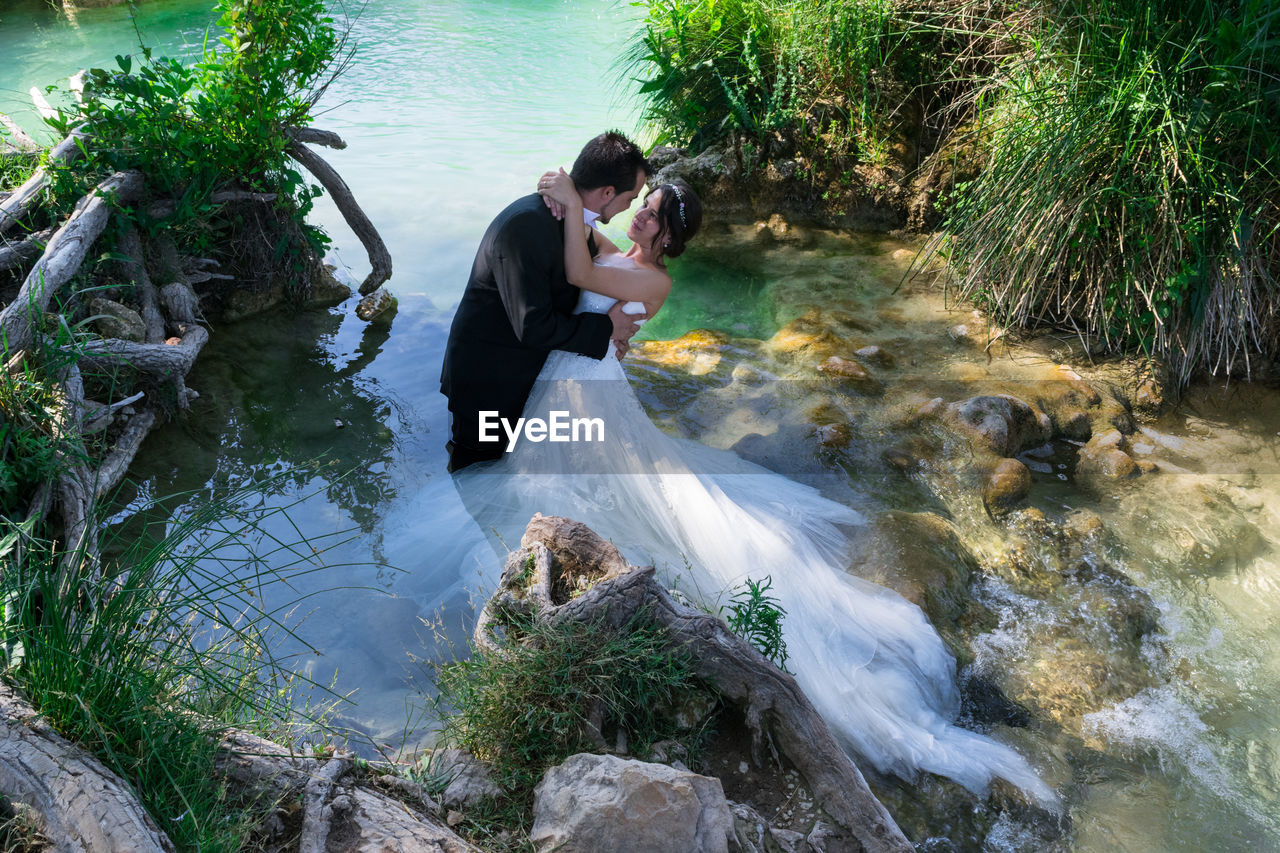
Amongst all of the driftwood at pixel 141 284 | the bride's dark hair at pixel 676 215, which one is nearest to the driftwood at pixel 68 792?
the bride's dark hair at pixel 676 215

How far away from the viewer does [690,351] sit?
5.55 m

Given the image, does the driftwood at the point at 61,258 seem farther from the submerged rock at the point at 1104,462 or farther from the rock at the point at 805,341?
the submerged rock at the point at 1104,462

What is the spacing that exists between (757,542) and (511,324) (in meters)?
1.51

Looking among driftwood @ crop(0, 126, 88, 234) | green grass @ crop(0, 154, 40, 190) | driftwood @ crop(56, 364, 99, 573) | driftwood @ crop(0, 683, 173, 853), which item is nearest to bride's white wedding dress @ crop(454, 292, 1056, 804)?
driftwood @ crop(56, 364, 99, 573)

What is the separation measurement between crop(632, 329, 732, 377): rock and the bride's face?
54.9 inches

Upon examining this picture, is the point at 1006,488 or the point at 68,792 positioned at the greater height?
the point at 68,792

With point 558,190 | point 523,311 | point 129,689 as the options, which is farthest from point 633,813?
point 558,190

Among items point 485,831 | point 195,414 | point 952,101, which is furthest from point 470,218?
point 485,831

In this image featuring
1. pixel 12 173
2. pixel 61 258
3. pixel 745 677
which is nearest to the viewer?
pixel 745 677

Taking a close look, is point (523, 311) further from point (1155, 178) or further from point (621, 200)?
point (1155, 178)

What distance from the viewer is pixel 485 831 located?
223 centimetres

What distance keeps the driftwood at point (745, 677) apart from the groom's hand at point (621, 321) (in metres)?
1.67

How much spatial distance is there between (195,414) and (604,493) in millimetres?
2441

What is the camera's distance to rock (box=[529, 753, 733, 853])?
6.89 feet
